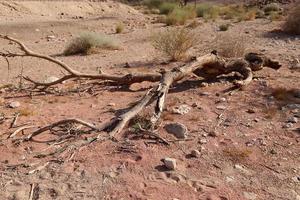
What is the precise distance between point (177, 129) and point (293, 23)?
754cm

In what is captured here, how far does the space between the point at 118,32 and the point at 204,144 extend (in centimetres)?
1034

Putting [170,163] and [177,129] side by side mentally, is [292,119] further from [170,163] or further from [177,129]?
[170,163]

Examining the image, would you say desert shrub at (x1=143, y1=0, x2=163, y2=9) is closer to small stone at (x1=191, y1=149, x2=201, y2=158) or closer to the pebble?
the pebble

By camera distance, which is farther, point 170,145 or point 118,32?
point 118,32

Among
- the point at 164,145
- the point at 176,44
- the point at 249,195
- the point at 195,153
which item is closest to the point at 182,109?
the point at 164,145

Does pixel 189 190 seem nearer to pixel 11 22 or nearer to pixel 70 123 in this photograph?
pixel 70 123

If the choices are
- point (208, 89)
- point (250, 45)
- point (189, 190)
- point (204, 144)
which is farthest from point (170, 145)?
point (250, 45)

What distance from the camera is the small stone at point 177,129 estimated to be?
4.52 m

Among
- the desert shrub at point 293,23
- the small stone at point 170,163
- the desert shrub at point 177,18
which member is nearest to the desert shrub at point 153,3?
the desert shrub at point 177,18

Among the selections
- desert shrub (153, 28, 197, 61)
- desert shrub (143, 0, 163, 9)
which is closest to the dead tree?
desert shrub (153, 28, 197, 61)

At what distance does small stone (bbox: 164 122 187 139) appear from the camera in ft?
14.8

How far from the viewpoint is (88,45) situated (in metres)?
10.1

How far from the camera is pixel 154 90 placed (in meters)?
5.29

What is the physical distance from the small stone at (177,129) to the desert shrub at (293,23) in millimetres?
7289
